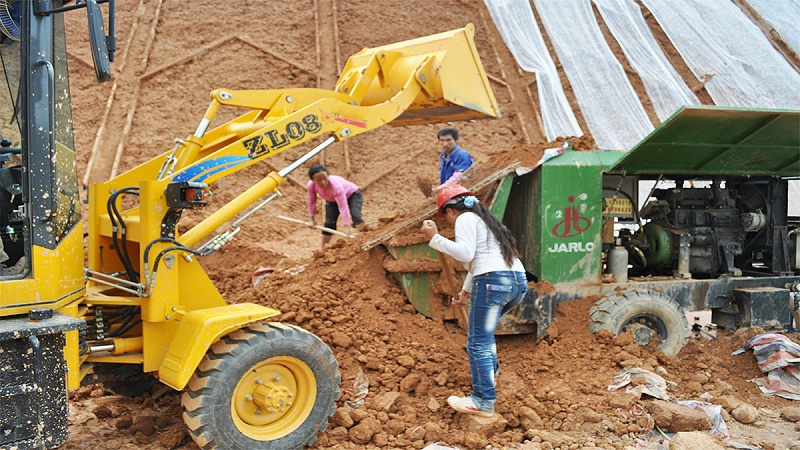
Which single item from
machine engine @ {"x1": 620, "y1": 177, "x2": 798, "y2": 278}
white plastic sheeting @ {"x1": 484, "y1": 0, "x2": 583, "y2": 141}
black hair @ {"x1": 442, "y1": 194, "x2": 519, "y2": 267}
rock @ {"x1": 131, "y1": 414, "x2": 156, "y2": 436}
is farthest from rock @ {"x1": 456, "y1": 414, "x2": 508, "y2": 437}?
white plastic sheeting @ {"x1": 484, "y1": 0, "x2": 583, "y2": 141}

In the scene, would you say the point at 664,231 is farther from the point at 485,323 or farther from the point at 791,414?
the point at 485,323

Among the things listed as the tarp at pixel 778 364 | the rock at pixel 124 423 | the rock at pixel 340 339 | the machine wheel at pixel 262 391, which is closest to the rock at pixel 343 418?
the machine wheel at pixel 262 391

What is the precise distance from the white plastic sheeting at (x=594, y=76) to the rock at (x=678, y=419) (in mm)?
7600

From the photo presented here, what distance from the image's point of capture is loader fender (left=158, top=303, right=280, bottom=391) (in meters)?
4.07

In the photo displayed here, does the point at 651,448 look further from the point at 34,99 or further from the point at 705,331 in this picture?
the point at 34,99

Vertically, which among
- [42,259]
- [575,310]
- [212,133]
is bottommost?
[575,310]

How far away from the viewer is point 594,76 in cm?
1330

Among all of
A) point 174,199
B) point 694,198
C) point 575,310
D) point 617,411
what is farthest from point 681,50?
point 174,199

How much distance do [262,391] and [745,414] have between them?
11.2 ft

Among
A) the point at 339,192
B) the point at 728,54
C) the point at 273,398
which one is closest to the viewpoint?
the point at 273,398

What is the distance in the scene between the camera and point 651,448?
15.0 feet

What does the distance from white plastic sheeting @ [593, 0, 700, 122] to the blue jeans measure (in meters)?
8.69

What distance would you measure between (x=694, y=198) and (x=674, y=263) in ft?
2.22

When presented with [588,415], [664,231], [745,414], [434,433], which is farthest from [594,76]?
[434,433]
